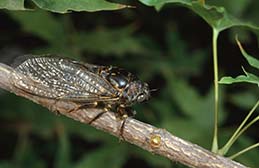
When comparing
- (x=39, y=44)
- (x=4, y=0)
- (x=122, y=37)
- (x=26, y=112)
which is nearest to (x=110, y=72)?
(x=4, y=0)

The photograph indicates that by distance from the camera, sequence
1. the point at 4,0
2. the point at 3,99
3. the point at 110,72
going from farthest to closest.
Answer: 1. the point at 3,99
2. the point at 110,72
3. the point at 4,0

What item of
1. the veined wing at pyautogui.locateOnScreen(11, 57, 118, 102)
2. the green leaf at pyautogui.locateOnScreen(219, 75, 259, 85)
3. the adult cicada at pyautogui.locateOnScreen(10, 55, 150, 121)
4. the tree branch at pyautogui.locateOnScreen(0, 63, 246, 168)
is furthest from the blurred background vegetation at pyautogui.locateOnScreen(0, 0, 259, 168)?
the green leaf at pyautogui.locateOnScreen(219, 75, 259, 85)

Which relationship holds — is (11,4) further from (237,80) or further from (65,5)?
(237,80)

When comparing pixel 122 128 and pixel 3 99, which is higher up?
pixel 122 128

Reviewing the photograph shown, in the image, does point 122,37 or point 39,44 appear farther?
point 39,44

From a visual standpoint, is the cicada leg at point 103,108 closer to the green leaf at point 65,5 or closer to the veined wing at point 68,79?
the veined wing at point 68,79

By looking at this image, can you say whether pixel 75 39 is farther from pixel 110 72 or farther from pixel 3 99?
pixel 110 72

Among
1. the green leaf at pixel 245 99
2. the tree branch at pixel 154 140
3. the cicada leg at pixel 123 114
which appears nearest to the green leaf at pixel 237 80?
the tree branch at pixel 154 140
